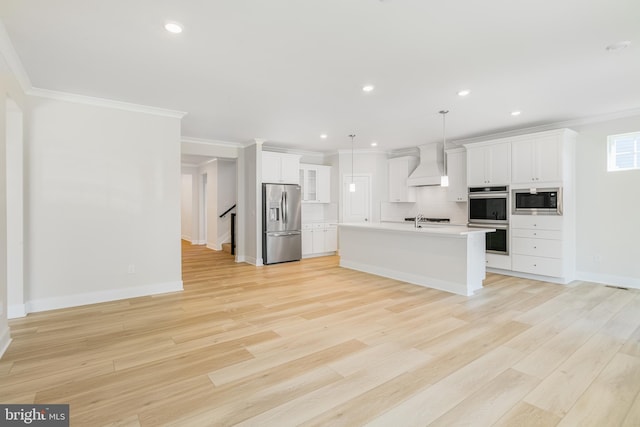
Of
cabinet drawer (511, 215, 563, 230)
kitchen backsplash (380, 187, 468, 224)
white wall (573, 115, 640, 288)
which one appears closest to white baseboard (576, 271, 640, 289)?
white wall (573, 115, 640, 288)

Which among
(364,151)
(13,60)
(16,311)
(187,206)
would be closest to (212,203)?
(187,206)

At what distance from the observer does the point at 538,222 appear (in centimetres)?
511

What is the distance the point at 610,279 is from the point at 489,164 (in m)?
2.57

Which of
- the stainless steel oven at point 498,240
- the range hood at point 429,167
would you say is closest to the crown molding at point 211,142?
the range hood at point 429,167

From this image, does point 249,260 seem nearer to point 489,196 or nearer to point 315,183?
point 315,183

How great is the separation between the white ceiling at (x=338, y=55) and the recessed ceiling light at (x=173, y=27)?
5 cm

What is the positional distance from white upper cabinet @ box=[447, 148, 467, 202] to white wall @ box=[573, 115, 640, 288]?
179 cm

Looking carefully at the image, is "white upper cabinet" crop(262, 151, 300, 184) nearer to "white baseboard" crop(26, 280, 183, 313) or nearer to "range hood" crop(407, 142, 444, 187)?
"range hood" crop(407, 142, 444, 187)

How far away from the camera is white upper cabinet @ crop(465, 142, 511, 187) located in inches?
216

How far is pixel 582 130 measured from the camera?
199 inches

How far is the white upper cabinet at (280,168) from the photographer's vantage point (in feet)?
22.4

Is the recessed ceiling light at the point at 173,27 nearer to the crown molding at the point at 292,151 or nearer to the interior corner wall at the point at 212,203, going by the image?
the crown molding at the point at 292,151

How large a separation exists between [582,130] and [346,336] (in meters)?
5.24

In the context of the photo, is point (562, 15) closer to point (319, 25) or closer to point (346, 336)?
point (319, 25)
